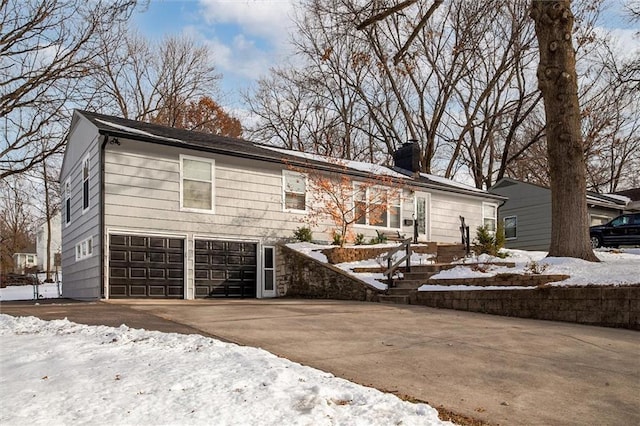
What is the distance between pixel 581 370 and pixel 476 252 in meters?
10.4

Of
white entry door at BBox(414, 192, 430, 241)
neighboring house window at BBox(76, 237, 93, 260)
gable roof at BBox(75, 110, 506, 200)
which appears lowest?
neighboring house window at BBox(76, 237, 93, 260)

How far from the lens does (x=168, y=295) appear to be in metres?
13.3

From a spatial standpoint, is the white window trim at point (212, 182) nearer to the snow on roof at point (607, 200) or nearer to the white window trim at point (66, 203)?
the white window trim at point (66, 203)

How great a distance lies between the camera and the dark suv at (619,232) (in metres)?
21.1

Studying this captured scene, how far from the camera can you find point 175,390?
139 inches

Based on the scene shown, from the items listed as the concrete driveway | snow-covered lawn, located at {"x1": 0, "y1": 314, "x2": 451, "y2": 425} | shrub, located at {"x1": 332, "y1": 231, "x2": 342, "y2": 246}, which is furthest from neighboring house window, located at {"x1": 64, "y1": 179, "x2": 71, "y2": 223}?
snow-covered lawn, located at {"x1": 0, "y1": 314, "x2": 451, "y2": 425}

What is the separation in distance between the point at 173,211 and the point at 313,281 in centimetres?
428

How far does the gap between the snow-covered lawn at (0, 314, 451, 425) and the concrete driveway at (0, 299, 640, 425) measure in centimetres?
75

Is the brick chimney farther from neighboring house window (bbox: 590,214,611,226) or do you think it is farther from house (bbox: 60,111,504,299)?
neighboring house window (bbox: 590,214,611,226)

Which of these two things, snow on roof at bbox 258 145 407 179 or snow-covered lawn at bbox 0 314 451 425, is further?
snow on roof at bbox 258 145 407 179

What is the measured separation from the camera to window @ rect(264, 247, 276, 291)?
15359mm

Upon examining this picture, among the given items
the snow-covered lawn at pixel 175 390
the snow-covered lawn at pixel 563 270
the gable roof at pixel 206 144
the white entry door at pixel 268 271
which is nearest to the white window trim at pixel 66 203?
the gable roof at pixel 206 144

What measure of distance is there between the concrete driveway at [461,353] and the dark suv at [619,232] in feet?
50.6

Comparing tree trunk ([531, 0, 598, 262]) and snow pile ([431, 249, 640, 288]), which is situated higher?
tree trunk ([531, 0, 598, 262])
